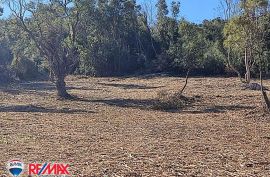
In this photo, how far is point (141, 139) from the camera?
859 centimetres

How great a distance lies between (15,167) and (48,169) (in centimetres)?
58

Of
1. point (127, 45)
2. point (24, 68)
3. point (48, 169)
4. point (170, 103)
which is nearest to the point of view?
point (48, 169)

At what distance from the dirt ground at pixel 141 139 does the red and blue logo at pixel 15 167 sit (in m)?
0.15

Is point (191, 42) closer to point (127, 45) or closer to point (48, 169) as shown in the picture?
point (48, 169)

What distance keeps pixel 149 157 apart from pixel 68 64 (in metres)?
13.6

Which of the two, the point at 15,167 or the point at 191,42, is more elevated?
the point at 191,42

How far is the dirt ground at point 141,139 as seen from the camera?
609 centimetres

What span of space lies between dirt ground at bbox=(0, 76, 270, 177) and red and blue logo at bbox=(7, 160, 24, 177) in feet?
0.50

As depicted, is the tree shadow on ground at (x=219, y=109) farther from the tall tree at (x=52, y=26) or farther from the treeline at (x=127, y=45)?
the treeline at (x=127, y=45)

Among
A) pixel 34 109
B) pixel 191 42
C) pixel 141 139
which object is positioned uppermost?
pixel 191 42

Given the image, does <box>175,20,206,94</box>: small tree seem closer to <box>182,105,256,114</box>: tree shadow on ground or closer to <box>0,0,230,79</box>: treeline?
<box>182,105,256,114</box>: tree shadow on ground

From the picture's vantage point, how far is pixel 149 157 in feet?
22.1

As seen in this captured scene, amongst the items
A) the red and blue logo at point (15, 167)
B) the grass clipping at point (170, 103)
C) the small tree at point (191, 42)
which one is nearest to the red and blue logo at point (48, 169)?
the red and blue logo at point (15, 167)

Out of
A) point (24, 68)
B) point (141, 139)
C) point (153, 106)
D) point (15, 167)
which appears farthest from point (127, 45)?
point (15, 167)
